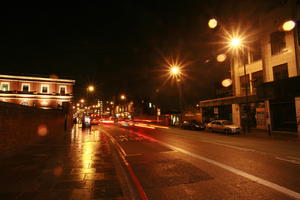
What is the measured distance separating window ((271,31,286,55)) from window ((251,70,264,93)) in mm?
3152

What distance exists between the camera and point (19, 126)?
10.5m

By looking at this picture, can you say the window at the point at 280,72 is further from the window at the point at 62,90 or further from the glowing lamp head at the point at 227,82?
the window at the point at 62,90

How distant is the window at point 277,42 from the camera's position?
19.9 metres

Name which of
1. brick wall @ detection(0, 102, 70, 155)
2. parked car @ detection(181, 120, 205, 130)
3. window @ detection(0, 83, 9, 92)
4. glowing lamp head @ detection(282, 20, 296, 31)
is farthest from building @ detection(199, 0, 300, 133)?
window @ detection(0, 83, 9, 92)

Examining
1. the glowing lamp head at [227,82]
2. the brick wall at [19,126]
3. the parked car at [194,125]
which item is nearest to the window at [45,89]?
the brick wall at [19,126]

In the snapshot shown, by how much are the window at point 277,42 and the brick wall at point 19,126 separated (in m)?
25.4

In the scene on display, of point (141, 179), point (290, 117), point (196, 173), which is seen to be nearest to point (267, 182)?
point (196, 173)

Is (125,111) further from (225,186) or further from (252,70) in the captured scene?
(225,186)

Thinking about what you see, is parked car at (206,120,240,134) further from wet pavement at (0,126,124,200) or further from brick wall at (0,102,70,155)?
brick wall at (0,102,70,155)

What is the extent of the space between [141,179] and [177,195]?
161 cm

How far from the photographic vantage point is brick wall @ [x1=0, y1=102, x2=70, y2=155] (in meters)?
8.80

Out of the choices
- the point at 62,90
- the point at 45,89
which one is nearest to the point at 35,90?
the point at 45,89

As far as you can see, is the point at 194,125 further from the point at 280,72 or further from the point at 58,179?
the point at 58,179

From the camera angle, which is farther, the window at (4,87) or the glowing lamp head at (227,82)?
the window at (4,87)
